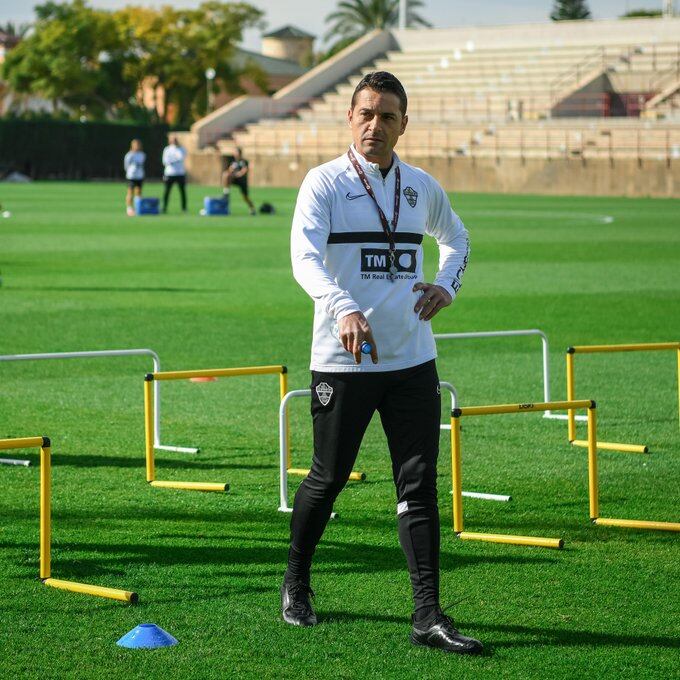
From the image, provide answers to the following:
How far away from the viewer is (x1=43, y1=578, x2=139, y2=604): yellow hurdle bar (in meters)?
6.21

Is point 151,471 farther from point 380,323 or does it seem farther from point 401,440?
point 380,323

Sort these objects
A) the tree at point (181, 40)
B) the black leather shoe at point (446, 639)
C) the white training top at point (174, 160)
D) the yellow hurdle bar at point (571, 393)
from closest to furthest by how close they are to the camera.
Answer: the black leather shoe at point (446, 639), the yellow hurdle bar at point (571, 393), the white training top at point (174, 160), the tree at point (181, 40)

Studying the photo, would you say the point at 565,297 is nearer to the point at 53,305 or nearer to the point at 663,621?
the point at 53,305

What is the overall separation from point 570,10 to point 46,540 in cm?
14142

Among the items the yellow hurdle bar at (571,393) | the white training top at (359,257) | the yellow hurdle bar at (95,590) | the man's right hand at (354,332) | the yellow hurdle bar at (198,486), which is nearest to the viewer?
the man's right hand at (354,332)

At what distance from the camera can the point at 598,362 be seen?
47.5ft

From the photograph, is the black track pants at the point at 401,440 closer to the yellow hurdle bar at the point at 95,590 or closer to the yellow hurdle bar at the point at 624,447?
the yellow hurdle bar at the point at 95,590

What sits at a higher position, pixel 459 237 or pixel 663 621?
pixel 459 237

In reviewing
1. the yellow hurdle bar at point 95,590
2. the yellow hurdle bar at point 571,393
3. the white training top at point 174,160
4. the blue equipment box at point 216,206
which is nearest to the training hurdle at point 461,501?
the yellow hurdle bar at point 95,590

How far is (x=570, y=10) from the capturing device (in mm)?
141500

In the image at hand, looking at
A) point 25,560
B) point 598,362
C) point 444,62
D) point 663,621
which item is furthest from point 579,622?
point 444,62

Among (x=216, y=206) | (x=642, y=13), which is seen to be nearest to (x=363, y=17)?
(x=642, y=13)

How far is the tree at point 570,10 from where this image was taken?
461 ft

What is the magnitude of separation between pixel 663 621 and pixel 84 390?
7.41m
